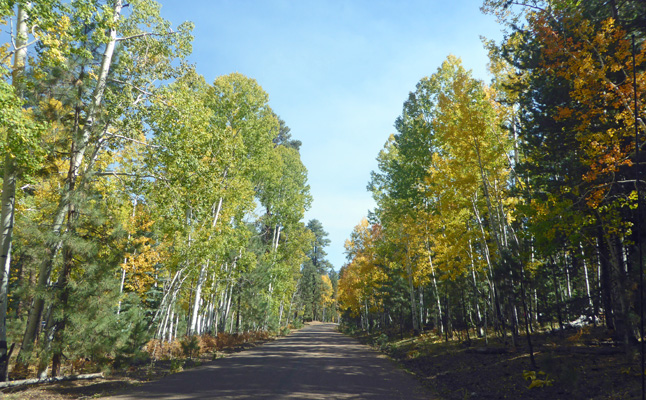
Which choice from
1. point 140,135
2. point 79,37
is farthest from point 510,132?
point 79,37

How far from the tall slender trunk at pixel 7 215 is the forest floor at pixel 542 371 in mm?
10259

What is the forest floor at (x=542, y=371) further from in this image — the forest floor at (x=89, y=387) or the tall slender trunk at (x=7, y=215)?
the tall slender trunk at (x=7, y=215)

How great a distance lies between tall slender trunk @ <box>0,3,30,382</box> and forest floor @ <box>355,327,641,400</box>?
10.3m

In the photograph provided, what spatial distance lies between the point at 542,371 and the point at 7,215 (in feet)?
43.9

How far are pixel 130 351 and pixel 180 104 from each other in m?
7.25

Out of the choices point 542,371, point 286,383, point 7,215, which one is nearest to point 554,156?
point 542,371

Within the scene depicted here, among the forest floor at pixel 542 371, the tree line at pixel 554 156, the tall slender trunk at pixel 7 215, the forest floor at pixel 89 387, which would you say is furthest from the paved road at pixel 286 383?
the tree line at pixel 554 156

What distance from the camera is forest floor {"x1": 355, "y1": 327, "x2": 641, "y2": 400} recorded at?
711 centimetres

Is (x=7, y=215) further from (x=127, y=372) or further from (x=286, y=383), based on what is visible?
(x=286, y=383)

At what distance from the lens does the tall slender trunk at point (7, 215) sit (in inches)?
331

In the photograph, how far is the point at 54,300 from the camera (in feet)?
28.9

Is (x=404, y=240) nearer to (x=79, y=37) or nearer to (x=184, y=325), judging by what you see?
(x=184, y=325)

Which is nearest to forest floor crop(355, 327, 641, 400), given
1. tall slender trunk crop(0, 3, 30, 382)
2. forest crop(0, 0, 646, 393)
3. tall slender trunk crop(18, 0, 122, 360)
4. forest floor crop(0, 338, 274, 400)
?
forest crop(0, 0, 646, 393)

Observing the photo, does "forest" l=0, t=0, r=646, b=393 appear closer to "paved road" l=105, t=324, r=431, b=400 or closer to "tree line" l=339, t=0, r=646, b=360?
"tree line" l=339, t=0, r=646, b=360
